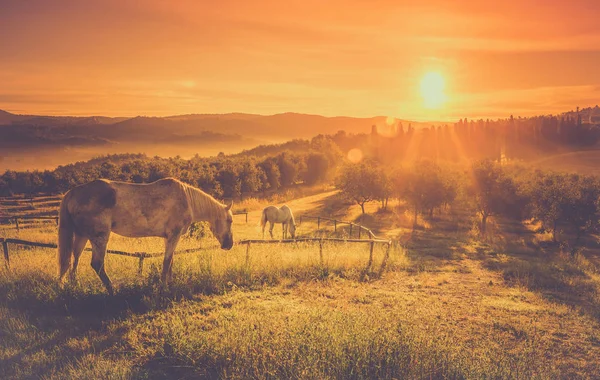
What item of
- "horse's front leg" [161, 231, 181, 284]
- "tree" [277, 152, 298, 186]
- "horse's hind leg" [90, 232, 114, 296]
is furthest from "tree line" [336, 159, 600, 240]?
"horse's hind leg" [90, 232, 114, 296]

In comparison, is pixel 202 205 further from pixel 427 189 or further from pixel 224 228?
pixel 427 189

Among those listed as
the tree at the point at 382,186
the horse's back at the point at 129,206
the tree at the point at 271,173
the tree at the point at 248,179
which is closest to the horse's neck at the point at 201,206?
the horse's back at the point at 129,206

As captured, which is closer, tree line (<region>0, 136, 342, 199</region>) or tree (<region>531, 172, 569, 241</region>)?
tree (<region>531, 172, 569, 241</region>)

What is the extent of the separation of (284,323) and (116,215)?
4.51 metres

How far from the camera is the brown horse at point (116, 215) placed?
7.66m

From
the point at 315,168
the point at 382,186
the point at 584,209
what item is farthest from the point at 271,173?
the point at 584,209

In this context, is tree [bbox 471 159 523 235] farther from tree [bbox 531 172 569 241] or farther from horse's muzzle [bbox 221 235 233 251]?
horse's muzzle [bbox 221 235 233 251]

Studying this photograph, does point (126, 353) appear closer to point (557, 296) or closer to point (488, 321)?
point (488, 321)

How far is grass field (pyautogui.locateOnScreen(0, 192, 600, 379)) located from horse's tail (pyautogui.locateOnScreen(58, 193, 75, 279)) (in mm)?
552

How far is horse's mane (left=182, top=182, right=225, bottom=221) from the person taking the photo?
9.15 meters

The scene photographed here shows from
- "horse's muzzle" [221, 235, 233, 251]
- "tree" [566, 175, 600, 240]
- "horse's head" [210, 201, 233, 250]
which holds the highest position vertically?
"horse's head" [210, 201, 233, 250]

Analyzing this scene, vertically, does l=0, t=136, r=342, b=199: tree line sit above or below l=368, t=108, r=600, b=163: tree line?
below

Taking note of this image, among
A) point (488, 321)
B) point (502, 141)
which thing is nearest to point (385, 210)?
point (488, 321)

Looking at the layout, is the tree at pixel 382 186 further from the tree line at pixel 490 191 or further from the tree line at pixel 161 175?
the tree line at pixel 161 175
